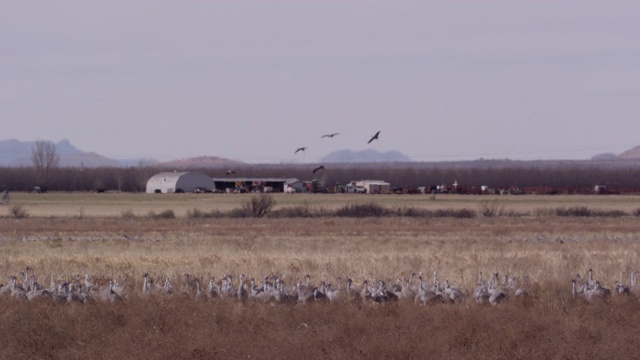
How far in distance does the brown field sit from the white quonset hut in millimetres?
94740

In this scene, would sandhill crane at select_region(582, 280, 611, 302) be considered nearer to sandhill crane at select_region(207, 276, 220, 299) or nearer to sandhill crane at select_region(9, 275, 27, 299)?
sandhill crane at select_region(207, 276, 220, 299)

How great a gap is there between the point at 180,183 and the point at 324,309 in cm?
11765

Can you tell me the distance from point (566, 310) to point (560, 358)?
11.3 feet

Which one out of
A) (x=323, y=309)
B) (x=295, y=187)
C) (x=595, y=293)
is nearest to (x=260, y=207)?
(x=595, y=293)

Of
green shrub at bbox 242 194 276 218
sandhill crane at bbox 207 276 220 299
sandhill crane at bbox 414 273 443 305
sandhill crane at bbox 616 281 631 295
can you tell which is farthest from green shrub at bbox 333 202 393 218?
sandhill crane at bbox 414 273 443 305

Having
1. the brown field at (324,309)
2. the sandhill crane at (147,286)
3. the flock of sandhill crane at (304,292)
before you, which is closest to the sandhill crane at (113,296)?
the flock of sandhill crane at (304,292)

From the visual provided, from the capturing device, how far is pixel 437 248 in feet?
109

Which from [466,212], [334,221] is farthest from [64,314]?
[466,212]

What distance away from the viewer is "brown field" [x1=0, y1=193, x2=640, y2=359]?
1401 cm

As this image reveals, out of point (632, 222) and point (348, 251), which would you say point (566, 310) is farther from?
point (632, 222)

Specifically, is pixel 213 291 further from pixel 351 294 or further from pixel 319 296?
pixel 351 294

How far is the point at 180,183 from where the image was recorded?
132375 millimetres

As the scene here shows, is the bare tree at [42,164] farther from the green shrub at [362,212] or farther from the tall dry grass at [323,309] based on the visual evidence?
the tall dry grass at [323,309]

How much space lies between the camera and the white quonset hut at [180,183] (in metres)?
132
